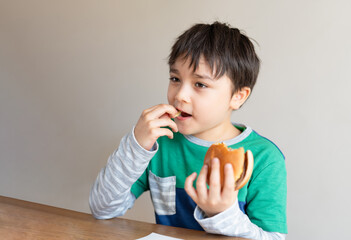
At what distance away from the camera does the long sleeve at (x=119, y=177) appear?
3.19 feet

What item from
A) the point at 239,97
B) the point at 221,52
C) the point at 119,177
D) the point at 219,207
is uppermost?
the point at 221,52

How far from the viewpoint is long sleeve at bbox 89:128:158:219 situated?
97cm

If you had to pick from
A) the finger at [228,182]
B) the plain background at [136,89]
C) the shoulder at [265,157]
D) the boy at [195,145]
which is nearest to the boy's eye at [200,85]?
the boy at [195,145]

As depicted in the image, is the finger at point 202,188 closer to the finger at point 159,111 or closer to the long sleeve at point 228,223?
the long sleeve at point 228,223

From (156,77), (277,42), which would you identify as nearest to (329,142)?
(277,42)

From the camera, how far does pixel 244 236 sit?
0.84 m

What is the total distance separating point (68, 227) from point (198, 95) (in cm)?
48

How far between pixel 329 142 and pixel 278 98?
0.29m

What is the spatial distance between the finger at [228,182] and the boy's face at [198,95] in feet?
1.09

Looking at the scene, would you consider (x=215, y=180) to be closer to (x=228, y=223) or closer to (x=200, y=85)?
(x=228, y=223)

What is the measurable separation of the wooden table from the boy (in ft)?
0.25

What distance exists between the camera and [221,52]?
1.08 metres

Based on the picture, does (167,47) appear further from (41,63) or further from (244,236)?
(244,236)

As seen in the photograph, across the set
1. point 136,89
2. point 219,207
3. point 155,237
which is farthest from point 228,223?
point 136,89
